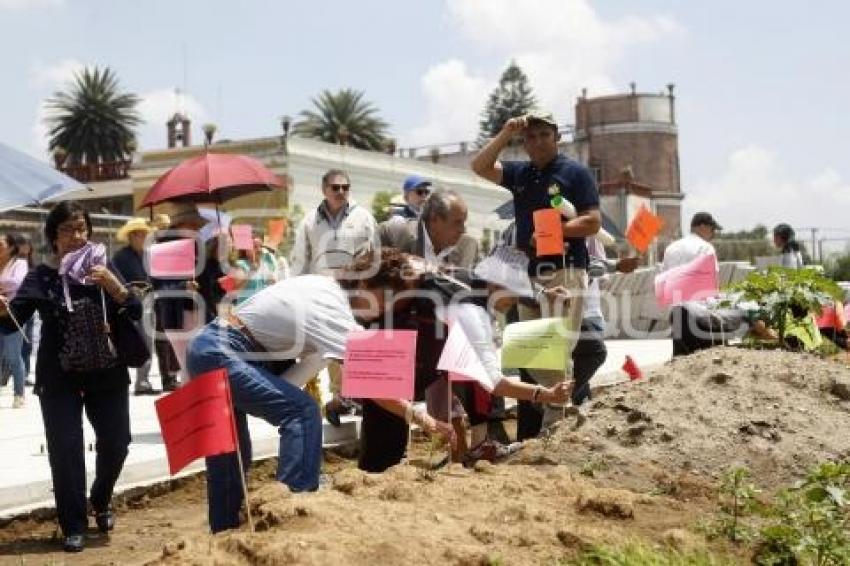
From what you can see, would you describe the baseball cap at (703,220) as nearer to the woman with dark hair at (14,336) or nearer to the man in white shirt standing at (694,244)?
the man in white shirt standing at (694,244)

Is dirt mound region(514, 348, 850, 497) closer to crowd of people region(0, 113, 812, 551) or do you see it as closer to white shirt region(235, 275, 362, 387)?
crowd of people region(0, 113, 812, 551)

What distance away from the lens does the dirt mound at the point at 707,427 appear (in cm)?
567

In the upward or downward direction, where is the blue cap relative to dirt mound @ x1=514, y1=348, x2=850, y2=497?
upward

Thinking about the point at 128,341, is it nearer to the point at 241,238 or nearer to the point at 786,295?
the point at 241,238

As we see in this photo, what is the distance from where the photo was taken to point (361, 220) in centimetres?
901

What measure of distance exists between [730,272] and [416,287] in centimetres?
1745

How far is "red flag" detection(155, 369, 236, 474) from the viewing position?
430 cm

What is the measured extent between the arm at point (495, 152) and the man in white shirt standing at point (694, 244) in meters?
3.56

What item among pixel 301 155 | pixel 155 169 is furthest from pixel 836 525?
pixel 155 169

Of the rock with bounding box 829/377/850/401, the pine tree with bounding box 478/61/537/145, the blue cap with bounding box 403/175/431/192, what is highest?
the pine tree with bounding box 478/61/537/145

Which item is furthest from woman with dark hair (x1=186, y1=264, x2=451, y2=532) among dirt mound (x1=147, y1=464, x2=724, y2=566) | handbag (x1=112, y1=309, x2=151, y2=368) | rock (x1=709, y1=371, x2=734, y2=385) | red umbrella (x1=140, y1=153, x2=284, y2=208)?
red umbrella (x1=140, y1=153, x2=284, y2=208)

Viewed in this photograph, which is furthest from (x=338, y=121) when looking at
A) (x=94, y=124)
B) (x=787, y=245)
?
(x=787, y=245)

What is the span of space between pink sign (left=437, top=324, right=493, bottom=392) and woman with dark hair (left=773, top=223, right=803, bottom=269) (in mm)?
9930

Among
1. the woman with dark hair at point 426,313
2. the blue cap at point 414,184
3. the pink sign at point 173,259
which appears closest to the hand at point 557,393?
the woman with dark hair at point 426,313
